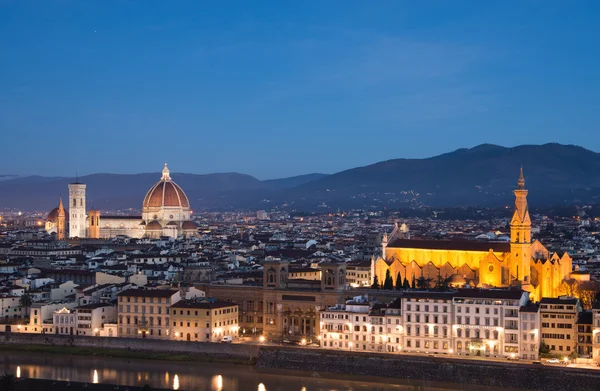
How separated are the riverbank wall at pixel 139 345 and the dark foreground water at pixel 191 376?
797 millimetres

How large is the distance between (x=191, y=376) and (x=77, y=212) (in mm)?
77128

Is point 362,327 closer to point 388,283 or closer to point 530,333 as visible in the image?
point 530,333

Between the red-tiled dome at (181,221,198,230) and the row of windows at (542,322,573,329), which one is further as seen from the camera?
the red-tiled dome at (181,221,198,230)

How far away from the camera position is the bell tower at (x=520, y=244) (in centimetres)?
5138

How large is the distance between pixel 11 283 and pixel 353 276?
1922 cm

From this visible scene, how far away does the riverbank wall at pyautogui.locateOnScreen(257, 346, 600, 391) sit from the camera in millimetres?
35875

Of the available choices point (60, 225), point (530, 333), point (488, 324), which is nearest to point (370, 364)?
point (488, 324)

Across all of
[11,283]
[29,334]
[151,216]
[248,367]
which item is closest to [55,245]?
[151,216]

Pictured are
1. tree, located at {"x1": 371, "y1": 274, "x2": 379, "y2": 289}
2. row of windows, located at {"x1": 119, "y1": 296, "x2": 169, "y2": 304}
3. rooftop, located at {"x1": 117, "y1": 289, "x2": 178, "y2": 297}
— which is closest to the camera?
row of windows, located at {"x1": 119, "y1": 296, "x2": 169, "y2": 304}

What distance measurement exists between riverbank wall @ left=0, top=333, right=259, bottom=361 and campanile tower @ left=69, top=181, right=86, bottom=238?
2692 inches

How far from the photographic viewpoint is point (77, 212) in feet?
375

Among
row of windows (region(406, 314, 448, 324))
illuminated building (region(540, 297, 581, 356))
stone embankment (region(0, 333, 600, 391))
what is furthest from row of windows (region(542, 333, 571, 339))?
row of windows (region(406, 314, 448, 324))

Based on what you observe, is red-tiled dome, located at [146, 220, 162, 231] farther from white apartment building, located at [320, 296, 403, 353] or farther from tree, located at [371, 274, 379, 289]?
white apartment building, located at [320, 296, 403, 353]

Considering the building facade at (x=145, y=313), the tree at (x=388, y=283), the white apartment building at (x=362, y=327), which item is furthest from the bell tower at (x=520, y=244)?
the building facade at (x=145, y=313)
